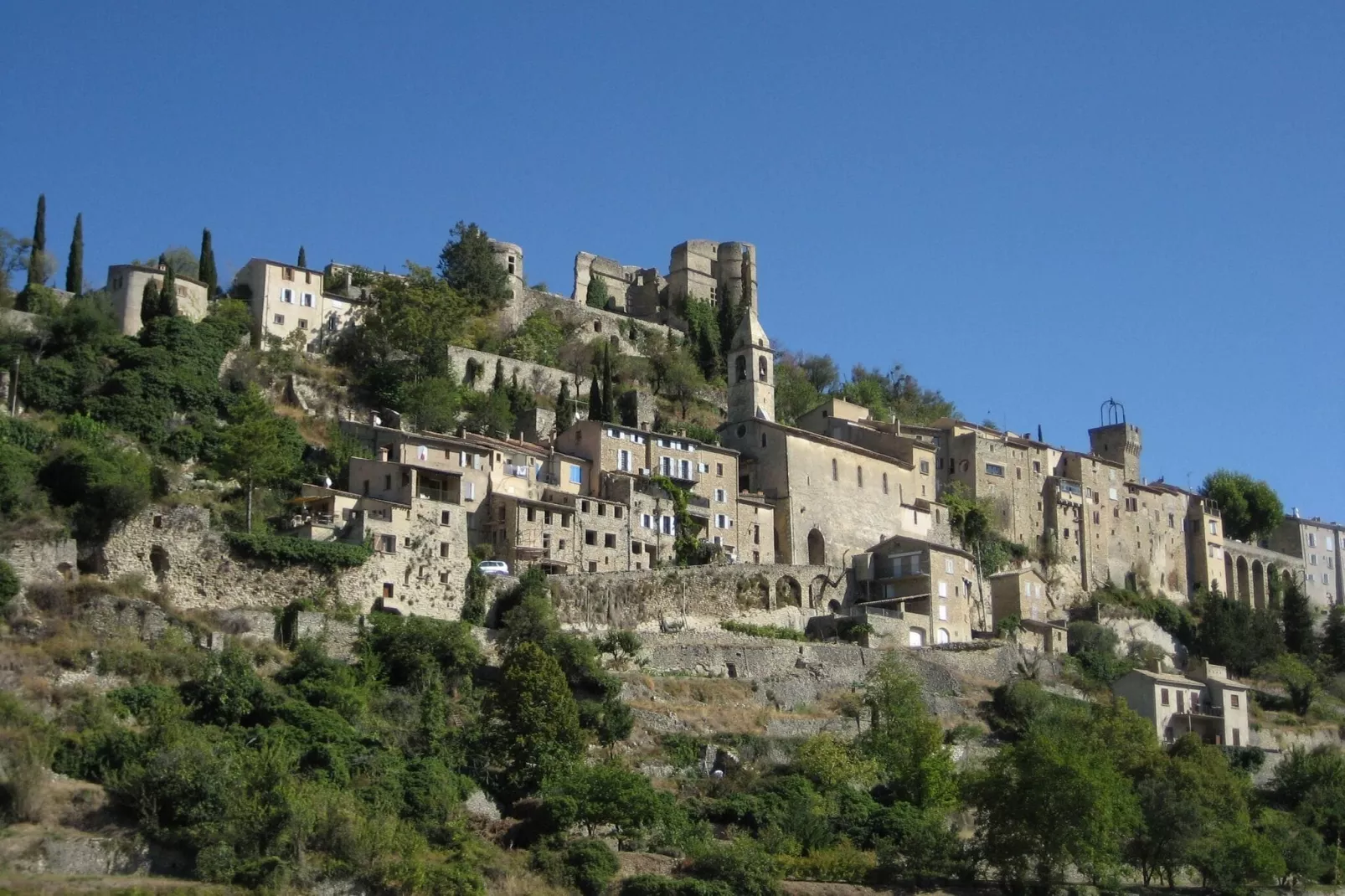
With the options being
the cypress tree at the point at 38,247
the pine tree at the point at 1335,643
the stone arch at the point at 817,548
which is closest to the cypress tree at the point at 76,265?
the cypress tree at the point at 38,247

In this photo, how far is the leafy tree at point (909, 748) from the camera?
6053cm

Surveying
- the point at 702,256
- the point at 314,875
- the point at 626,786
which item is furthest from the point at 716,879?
the point at 702,256

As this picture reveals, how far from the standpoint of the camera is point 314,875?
45688mm

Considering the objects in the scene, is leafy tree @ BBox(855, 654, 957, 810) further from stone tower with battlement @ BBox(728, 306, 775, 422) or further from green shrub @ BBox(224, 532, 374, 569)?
stone tower with battlement @ BBox(728, 306, 775, 422)

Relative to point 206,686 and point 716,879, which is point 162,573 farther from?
point 716,879

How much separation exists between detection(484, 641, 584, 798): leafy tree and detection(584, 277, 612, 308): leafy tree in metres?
55.2

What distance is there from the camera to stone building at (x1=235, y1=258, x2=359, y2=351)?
282 ft

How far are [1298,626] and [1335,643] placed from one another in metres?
1.97

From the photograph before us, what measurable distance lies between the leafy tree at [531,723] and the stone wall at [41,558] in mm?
13231

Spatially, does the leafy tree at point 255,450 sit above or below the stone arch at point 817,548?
above

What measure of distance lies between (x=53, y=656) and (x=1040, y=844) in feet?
95.8

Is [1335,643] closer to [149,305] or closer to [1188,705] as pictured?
[1188,705]

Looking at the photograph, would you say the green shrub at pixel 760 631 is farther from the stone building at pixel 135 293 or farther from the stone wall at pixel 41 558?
the stone building at pixel 135 293

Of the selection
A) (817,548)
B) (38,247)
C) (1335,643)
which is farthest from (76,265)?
(1335,643)
